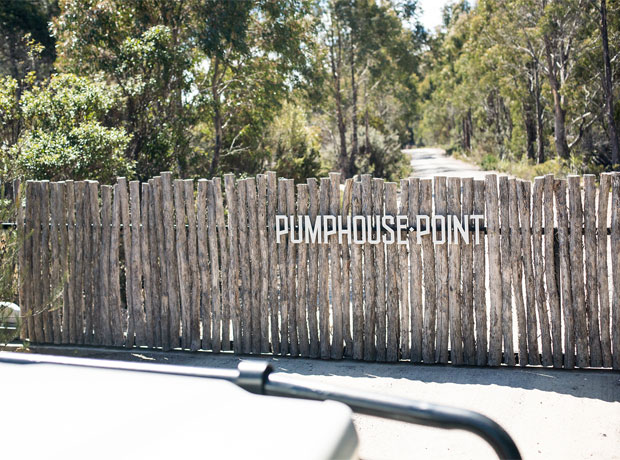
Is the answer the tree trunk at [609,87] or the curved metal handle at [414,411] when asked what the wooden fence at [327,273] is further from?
the tree trunk at [609,87]

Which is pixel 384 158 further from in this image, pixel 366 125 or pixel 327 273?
pixel 327 273

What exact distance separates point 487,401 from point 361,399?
421cm

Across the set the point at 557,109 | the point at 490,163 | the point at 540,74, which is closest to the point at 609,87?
the point at 557,109

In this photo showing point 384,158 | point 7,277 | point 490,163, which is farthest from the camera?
point 490,163

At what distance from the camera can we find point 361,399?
1.36m

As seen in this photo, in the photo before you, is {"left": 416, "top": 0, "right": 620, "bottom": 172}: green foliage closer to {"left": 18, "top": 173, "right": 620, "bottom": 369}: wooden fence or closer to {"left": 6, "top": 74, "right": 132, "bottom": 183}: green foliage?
{"left": 6, "top": 74, "right": 132, "bottom": 183}: green foliage

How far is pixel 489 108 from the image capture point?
55.2m

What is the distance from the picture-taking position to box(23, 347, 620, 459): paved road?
443 cm

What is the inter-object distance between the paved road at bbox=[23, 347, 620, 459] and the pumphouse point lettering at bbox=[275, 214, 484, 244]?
46.3 inches

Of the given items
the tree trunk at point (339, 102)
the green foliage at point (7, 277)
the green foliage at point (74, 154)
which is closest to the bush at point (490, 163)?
the tree trunk at point (339, 102)

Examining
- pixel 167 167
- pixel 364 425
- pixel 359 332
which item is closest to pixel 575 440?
pixel 364 425

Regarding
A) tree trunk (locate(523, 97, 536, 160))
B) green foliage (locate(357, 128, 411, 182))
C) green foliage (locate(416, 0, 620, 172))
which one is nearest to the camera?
green foliage (locate(416, 0, 620, 172))

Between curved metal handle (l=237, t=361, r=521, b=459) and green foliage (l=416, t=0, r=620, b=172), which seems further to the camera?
green foliage (l=416, t=0, r=620, b=172)

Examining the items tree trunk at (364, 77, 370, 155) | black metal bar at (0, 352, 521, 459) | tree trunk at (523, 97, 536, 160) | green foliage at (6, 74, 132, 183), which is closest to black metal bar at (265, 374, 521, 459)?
black metal bar at (0, 352, 521, 459)
